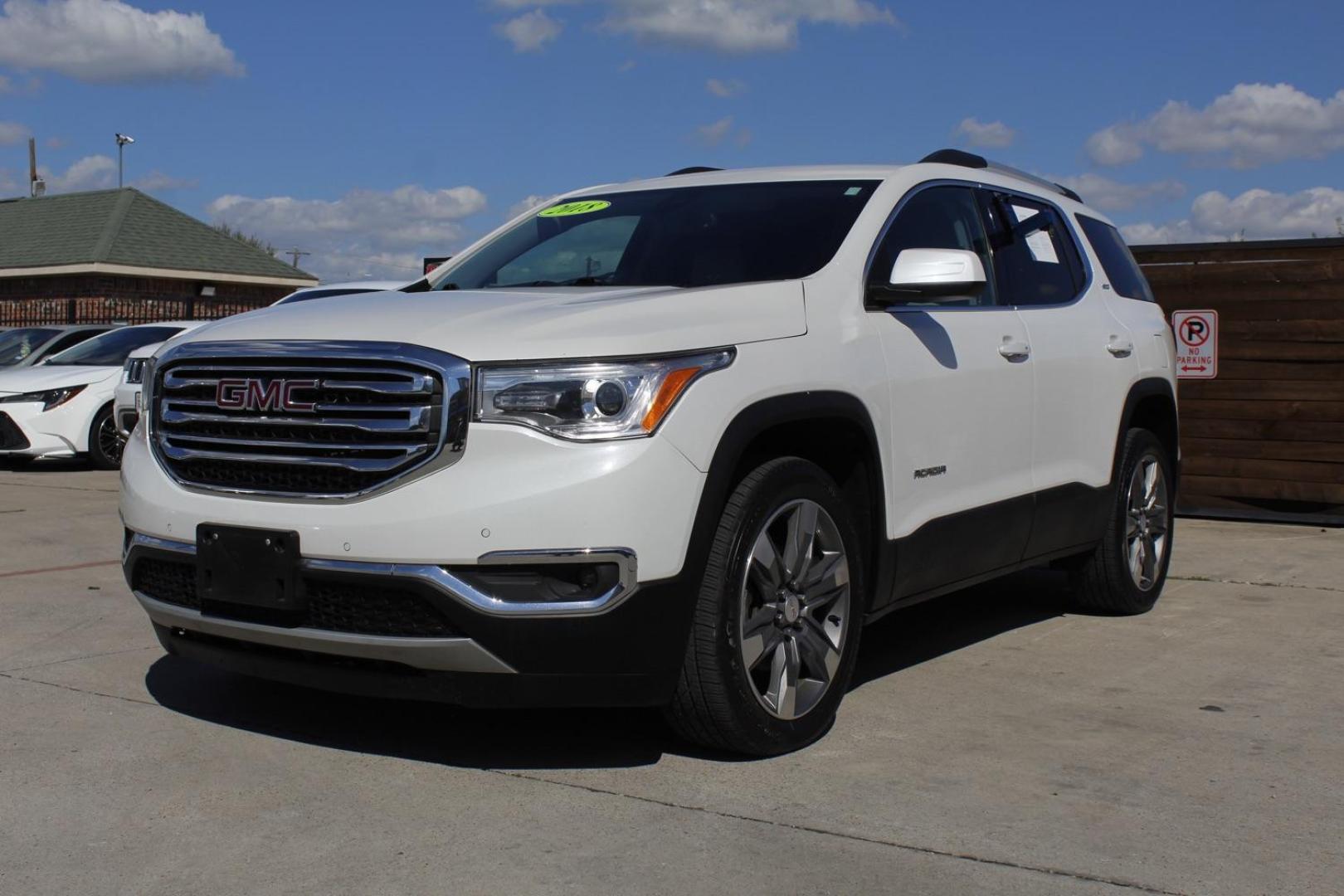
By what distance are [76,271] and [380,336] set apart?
3222 cm

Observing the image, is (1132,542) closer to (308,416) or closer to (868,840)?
(868,840)

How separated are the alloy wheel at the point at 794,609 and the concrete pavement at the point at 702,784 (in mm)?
240

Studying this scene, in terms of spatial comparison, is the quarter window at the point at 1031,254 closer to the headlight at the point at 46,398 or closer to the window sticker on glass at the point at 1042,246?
the window sticker on glass at the point at 1042,246

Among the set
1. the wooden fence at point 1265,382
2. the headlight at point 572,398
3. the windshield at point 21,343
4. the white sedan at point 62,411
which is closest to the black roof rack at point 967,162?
the headlight at point 572,398

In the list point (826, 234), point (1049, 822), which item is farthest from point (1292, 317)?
point (1049, 822)

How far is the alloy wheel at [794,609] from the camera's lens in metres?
4.33

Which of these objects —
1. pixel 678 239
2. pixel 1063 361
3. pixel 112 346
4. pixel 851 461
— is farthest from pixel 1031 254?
pixel 112 346

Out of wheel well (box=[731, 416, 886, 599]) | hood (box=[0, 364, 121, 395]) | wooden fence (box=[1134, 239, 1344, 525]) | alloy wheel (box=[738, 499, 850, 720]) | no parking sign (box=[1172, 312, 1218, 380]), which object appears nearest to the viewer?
alloy wheel (box=[738, 499, 850, 720])

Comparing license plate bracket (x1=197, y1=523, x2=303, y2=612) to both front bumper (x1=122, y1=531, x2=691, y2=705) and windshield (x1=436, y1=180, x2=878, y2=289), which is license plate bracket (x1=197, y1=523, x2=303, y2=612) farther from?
windshield (x1=436, y1=180, x2=878, y2=289)

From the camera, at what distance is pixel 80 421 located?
14.4 metres

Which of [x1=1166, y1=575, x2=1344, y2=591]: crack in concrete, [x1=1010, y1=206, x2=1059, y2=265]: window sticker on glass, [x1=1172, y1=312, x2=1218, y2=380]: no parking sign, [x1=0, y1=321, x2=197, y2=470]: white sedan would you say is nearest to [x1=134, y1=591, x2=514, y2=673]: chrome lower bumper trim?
[x1=1010, y1=206, x2=1059, y2=265]: window sticker on glass

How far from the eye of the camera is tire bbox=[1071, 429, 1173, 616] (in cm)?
662

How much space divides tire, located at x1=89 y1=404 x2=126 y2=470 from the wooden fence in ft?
32.0

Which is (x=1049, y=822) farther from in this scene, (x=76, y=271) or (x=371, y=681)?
(x=76, y=271)
